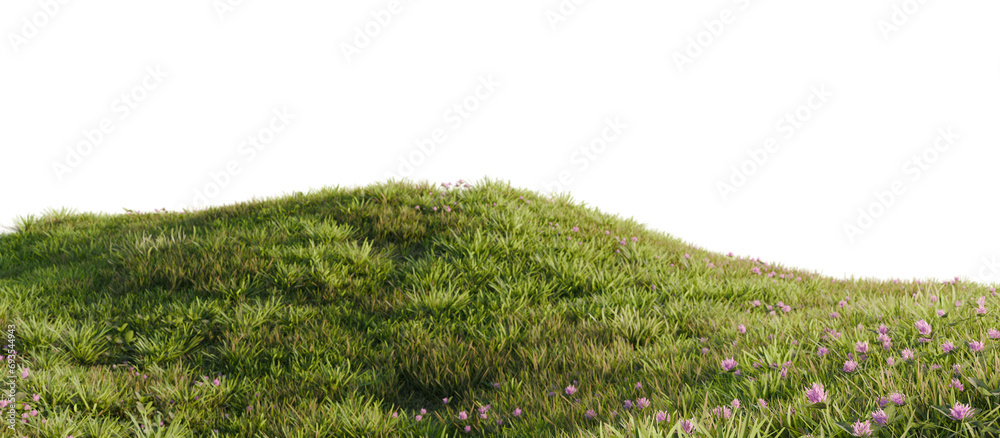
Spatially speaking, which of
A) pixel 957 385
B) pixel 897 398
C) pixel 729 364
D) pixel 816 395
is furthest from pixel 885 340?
pixel 816 395

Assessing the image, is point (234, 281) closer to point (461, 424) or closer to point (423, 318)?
point (423, 318)

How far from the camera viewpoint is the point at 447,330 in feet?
18.4

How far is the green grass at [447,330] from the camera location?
11.4 ft

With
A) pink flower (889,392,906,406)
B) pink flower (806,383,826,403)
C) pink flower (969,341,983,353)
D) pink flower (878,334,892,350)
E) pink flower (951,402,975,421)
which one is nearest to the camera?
pink flower (951,402,975,421)

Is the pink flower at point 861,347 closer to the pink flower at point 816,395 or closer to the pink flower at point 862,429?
the pink flower at point 816,395

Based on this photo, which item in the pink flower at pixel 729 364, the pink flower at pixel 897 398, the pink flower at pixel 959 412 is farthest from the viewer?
the pink flower at pixel 729 364

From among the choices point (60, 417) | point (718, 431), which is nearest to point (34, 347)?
point (60, 417)

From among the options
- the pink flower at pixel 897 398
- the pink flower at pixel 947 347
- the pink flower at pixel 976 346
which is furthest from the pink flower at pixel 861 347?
Answer: the pink flower at pixel 897 398

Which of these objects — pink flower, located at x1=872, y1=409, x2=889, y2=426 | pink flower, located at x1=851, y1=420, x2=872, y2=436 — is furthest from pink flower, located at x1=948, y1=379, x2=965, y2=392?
pink flower, located at x1=851, y1=420, x2=872, y2=436

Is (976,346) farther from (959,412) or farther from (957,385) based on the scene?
(959,412)

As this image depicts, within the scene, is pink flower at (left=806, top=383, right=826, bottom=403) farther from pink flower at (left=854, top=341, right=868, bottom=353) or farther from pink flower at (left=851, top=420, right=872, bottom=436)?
pink flower at (left=854, top=341, right=868, bottom=353)

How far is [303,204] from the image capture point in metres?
8.82

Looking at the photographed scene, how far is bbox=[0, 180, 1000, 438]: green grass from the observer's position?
3.47 metres

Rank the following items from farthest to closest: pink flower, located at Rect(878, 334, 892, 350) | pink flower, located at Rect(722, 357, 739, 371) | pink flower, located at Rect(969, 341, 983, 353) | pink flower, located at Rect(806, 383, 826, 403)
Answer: pink flower, located at Rect(722, 357, 739, 371)
pink flower, located at Rect(878, 334, 892, 350)
pink flower, located at Rect(969, 341, 983, 353)
pink flower, located at Rect(806, 383, 826, 403)
